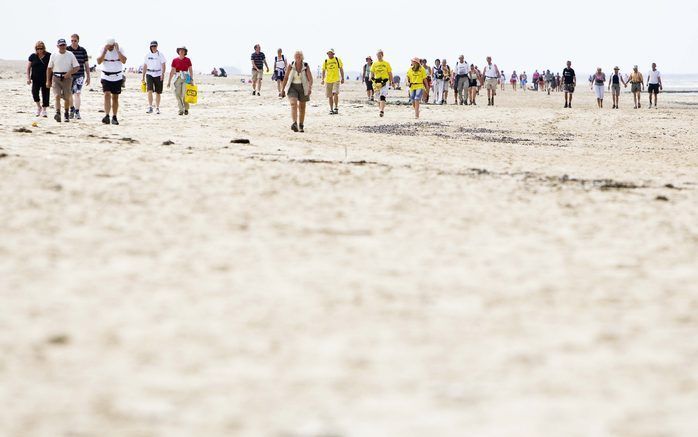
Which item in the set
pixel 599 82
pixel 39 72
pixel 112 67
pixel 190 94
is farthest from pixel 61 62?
pixel 599 82

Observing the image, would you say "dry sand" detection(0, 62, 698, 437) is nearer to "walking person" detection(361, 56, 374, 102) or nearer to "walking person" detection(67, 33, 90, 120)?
"walking person" detection(67, 33, 90, 120)

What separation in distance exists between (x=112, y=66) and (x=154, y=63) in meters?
3.95

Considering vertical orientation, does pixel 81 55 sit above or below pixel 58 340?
above

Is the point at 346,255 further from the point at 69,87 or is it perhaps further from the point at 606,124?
the point at 606,124

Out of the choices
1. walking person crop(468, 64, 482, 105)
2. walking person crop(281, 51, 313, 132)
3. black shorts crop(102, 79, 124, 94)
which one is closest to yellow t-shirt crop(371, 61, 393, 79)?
walking person crop(281, 51, 313, 132)

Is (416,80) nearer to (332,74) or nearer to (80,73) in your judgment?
(332,74)

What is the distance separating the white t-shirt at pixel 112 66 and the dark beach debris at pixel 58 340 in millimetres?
11936

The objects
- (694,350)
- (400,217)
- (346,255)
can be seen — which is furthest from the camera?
(400,217)

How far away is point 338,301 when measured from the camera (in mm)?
4648

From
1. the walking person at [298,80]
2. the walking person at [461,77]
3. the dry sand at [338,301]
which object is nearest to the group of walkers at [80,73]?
the walking person at [298,80]

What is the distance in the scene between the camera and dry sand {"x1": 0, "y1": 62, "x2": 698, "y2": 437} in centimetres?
329

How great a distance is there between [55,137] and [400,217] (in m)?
6.93

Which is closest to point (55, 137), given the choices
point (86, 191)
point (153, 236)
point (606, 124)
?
point (86, 191)

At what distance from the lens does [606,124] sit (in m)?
22.7
